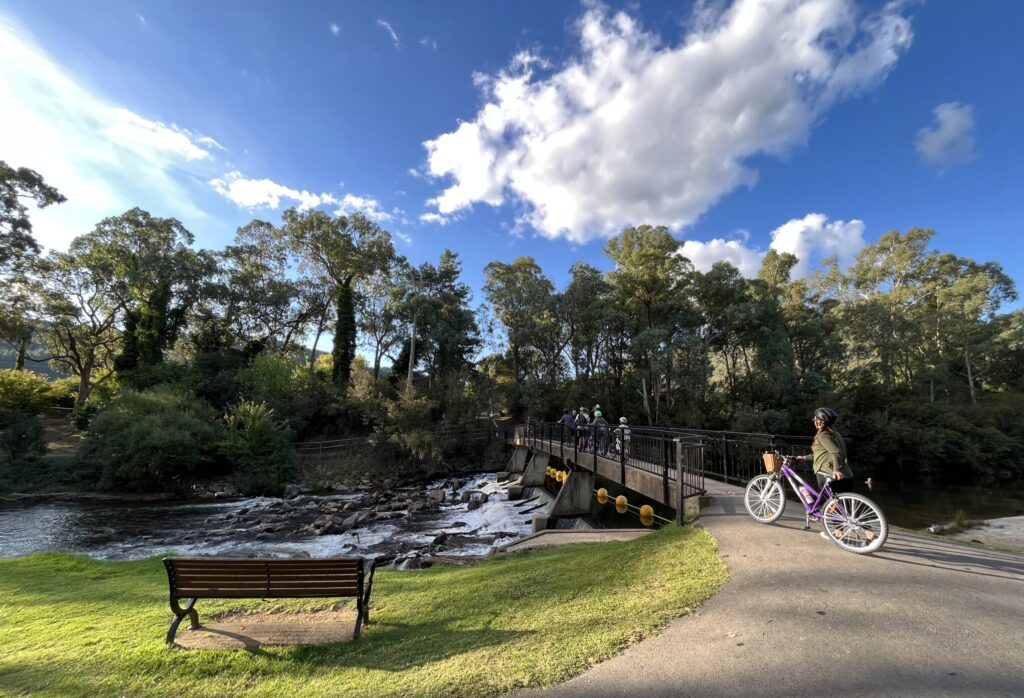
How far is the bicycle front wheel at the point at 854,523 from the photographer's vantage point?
487 centimetres

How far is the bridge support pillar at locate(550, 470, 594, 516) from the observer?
13.4 metres

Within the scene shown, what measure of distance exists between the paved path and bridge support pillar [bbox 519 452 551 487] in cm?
1481

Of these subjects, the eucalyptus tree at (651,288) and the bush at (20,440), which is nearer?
the bush at (20,440)

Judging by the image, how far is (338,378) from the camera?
34.7 metres

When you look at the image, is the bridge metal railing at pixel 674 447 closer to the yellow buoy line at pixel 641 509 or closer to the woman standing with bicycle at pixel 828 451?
the yellow buoy line at pixel 641 509

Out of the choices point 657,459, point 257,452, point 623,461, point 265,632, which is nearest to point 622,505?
point 623,461

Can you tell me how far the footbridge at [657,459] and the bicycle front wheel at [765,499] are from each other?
2.79ft

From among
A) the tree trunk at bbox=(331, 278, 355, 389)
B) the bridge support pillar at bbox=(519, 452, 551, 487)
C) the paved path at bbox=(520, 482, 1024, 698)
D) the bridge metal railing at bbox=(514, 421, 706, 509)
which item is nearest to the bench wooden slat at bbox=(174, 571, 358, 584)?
the paved path at bbox=(520, 482, 1024, 698)

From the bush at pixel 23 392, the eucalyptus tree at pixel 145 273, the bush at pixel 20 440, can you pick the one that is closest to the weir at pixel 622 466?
the bush at pixel 20 440

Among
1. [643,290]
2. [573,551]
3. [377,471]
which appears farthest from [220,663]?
[643,290]

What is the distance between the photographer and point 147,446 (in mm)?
18812

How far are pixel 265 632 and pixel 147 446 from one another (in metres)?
20.2

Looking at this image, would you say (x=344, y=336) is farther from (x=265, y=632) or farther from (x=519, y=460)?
(x=265, y=632)

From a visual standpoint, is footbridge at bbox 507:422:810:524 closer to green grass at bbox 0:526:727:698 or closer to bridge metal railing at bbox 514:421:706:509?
bridge metal railing at bbox 514:421:706:509
